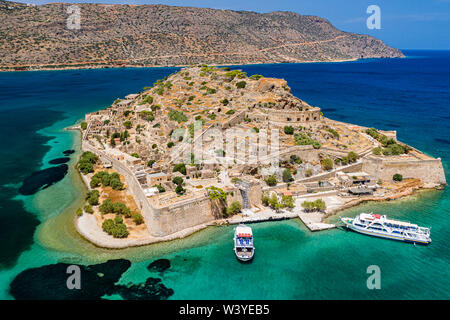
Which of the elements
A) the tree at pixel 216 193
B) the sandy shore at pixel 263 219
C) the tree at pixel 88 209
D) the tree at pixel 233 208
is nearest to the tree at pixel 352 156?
the sandy shore at pixel 263 219

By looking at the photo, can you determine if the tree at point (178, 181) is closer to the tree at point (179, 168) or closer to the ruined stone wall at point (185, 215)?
the tree at point (179, 168)

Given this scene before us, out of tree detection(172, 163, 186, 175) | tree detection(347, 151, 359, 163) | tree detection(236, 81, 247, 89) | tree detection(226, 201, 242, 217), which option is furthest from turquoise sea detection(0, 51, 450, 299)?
tree detection(236, 81, 247, 89)

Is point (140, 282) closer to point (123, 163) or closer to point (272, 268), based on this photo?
point (272, 268)

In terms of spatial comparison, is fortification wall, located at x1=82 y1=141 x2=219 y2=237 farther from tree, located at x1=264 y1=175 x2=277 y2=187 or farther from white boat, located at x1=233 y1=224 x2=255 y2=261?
tree, located at x1=264 y1=175 x2=277 y2=187

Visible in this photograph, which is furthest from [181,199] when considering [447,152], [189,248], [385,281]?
[447,152]

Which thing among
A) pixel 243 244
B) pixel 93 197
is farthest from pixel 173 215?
pixel 93 197
